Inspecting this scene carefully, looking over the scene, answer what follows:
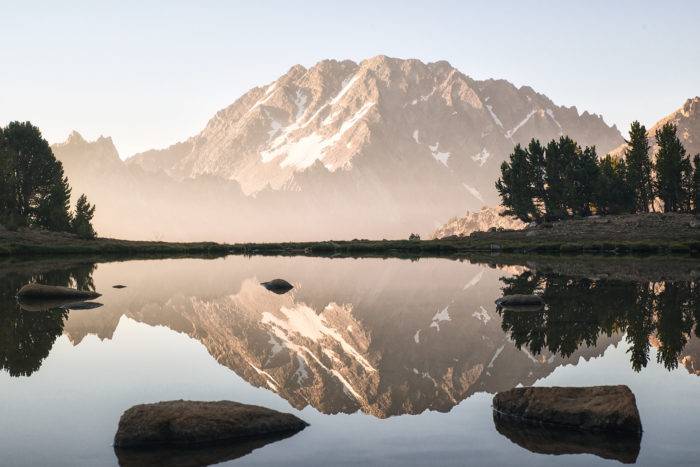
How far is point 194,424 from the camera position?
1348cm

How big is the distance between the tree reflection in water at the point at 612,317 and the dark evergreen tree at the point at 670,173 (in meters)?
83.3

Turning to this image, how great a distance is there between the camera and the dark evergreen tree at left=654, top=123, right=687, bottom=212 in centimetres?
11706

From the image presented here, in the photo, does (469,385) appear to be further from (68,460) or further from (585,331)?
(68,460)

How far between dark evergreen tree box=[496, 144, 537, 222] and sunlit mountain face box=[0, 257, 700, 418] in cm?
7923

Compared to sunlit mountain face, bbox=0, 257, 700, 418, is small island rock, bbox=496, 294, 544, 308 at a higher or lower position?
higher

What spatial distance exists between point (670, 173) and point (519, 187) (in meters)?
25.6

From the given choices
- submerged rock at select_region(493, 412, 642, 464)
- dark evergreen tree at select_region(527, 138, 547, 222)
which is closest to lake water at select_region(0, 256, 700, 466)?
submerged rock at select_region(493, 412, 642, 464)

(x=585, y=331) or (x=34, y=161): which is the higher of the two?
(x=34, y=161)

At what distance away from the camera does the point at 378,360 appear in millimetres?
21812

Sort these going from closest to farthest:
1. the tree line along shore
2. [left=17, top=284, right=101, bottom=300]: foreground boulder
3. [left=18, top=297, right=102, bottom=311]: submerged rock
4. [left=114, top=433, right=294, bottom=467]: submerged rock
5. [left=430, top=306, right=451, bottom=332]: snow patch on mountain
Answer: [left=114, top=433, right=294, bottom=467]: submerged rock, [left=430, top=306, right=451, bottom=332]: snow patch on mountain, [left=18, top=297, right=102, bottom=311]: submerged rock, [left=17, top=284, right=101, bottom=300]: foreground boulder, the tree line along shore

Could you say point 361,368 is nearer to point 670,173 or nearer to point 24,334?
point 24,334

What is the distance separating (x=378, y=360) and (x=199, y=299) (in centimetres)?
2055

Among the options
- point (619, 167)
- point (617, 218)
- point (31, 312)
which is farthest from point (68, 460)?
point (619, 167)

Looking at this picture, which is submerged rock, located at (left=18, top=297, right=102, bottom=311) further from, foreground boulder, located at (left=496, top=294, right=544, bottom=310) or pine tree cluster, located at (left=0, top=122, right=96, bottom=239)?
pine tree cluster, located at (left=0, top=122, right=96, bottom=239)
